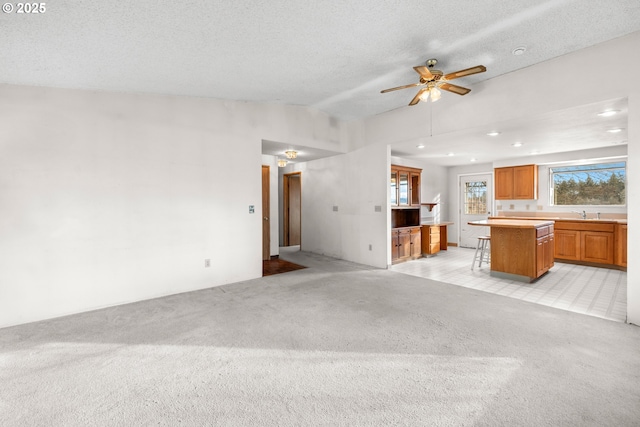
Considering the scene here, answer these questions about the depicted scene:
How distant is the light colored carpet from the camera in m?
1.73

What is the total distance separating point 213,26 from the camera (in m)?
2.41

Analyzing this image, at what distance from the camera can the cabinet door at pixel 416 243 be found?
6.46 metres

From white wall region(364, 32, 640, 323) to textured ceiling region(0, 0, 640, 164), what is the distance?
16 centimetres

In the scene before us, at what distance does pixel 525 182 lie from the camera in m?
6.75

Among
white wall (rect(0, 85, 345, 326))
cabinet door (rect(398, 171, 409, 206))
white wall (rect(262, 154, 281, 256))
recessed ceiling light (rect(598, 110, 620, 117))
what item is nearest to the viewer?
white wall (rect(0, 85, 345, 326))

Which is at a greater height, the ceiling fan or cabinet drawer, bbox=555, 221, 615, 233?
the ceiling fan

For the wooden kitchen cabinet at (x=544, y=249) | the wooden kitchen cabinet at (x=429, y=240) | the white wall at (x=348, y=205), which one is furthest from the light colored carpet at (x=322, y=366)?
the wooden kitchen cabinet at (x=429, y=240)

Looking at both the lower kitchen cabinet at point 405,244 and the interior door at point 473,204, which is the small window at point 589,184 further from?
the lower kitchen cabinet at point 405,244

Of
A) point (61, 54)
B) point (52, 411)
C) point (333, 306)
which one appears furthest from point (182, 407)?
point (61, 54)

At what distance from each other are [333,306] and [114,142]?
3.28m

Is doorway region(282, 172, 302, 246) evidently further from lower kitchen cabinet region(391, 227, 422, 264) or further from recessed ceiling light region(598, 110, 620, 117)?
recessed ceiling light region(598, 110, 620, 117)

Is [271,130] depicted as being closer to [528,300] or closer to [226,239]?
[226,239]

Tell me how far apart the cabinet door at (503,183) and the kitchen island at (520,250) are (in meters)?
2.25

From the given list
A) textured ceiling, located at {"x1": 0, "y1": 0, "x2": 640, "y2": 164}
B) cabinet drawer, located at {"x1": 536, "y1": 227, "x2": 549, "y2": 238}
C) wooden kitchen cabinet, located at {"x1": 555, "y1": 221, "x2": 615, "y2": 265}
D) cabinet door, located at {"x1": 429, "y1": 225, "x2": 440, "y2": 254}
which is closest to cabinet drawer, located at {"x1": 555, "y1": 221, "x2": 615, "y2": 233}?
wooden kitchen cabinet, located at {"x1": 555, "y1": 221, "x2": 615, "y2": 265}
